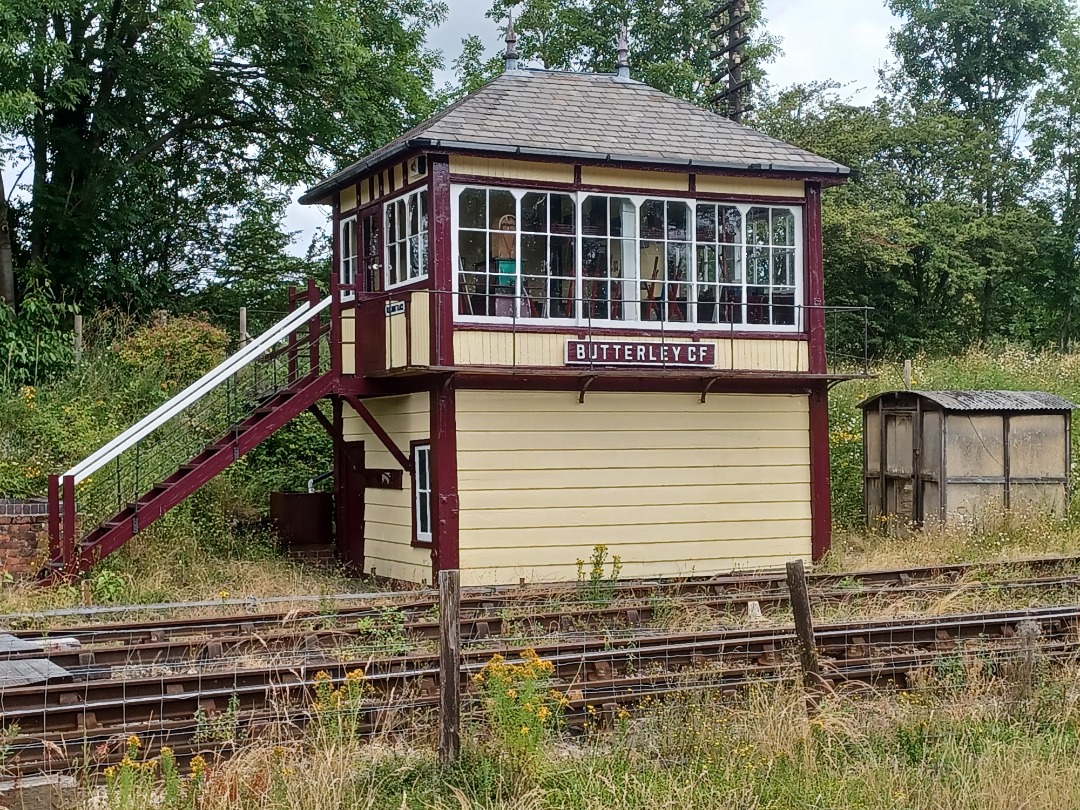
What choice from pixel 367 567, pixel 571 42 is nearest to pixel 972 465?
pixel 367 567

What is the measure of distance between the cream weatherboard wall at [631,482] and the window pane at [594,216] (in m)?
2.20

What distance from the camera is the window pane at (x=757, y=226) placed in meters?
18.2

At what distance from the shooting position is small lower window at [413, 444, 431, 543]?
1675cm

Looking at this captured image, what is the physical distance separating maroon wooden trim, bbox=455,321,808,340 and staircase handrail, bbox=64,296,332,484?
2.66 meters

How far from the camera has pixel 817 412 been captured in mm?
18391

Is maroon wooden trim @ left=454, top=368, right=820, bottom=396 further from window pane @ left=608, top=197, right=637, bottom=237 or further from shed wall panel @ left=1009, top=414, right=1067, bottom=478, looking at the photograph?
shed wall panel @ left=1009, top=414, right=1067, bottom=478

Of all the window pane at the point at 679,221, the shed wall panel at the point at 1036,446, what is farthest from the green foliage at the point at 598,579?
the shed wall panel at the point at 1036,446

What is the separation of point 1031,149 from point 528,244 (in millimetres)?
30260

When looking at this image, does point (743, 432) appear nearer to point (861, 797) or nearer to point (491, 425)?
point (491, 425)

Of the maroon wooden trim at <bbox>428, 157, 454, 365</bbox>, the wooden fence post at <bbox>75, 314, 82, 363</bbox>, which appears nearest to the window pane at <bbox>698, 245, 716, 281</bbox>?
Answer: the maroon wooden trim at <bbox>428, 157, 454, 365</bbox>

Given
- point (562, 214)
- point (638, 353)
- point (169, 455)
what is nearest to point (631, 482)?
point (638, 353)

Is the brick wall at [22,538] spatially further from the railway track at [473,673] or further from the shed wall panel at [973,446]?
the shed wall panel at [973,446]

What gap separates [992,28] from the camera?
42.5 m

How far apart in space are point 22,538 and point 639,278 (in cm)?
852
